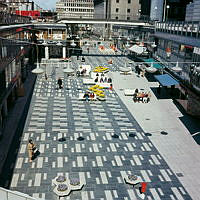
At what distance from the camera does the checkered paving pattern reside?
47.9 ft

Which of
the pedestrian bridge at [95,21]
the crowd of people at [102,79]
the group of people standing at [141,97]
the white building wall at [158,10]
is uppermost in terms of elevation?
the white building wall at [158,10]

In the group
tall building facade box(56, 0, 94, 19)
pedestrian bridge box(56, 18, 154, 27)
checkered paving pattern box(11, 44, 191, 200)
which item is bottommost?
checkered paving pattern box(11, 44, 191, 200)

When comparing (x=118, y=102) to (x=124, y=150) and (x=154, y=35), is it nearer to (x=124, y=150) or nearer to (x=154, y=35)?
(x=124, y=150)

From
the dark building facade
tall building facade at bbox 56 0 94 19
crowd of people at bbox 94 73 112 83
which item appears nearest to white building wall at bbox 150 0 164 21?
crowd of people at bbox 94 73 112 83

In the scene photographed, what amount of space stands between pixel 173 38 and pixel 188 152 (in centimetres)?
1854

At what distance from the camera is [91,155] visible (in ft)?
59.7

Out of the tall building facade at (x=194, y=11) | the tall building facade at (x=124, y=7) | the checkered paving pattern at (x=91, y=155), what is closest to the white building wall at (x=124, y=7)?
the tall building facade at (x=124, y=7)

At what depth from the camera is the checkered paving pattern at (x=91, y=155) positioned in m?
14.6

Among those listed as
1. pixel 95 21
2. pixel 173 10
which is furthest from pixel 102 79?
pixel 173 10

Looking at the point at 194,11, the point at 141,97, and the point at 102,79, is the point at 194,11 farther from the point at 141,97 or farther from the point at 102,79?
the point at 141,97

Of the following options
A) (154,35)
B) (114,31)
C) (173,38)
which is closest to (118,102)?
(173,38)

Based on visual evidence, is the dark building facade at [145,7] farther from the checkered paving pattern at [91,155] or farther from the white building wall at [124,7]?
the checkered paving pattern at [91,155]

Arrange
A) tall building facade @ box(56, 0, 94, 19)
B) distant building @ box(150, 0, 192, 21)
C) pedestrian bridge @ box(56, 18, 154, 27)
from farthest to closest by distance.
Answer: tall building facade @ box(56, 0, 94, 19) < distant building @ box(150, 0, 192, 21) < pedestrian bridge @ box(56, 18, 154, 27)

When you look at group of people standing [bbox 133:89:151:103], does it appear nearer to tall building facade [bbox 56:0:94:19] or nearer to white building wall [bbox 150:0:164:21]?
white building wall [bbox 150:0:164:21]
